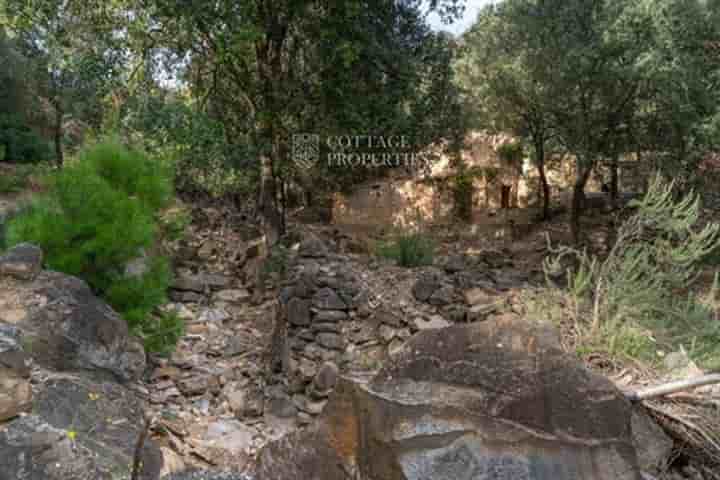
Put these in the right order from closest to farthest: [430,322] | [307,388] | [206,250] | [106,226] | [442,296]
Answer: [106,226] → [307,388] → [430,322] → [442,296] → [206,250]

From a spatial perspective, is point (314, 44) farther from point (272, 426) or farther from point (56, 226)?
point (272, 426)

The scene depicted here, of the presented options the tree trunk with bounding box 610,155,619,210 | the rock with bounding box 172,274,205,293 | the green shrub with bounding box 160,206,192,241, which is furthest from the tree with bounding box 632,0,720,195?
the rock with bounding box 172,274,205,293

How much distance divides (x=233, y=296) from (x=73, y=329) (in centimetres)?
321

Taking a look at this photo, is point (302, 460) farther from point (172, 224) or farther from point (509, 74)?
point (509, 74)

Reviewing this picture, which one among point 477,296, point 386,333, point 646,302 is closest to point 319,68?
point 386,333

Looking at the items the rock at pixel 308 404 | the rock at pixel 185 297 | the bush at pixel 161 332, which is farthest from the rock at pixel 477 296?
the bush at pixel 161 332

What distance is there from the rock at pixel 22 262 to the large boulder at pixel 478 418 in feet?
6.95

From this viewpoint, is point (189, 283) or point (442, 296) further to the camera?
point (189, 283)

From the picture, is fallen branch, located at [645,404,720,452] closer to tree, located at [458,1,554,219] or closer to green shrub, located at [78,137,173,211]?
green shrub, located at [78,137,173,211]

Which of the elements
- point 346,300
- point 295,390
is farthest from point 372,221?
point 295,390

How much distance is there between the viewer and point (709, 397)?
2.83 meters

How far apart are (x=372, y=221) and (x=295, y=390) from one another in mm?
5941

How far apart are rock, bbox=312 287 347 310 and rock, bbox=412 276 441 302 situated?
929 millimetres
